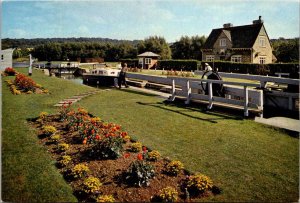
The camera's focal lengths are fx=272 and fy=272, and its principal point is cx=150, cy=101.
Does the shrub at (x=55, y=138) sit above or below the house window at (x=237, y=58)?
below

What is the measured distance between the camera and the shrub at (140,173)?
633 cm

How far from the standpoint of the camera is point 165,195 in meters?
5.72

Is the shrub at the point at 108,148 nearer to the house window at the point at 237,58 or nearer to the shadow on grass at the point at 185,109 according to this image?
the shadow on grass at the point at 185,109

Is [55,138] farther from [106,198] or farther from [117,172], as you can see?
[106,198]

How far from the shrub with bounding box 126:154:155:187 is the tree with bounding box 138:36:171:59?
186 ft

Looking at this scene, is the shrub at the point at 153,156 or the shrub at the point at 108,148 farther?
the shrub at the point at 108,148

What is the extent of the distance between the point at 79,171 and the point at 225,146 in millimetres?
4376

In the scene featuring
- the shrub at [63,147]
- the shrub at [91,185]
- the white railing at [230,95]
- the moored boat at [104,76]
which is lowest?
the shrub at [91,185]

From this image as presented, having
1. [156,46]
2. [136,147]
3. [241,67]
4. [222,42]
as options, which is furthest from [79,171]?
Answer: [156,46]

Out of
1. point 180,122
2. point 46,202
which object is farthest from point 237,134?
point 46,202

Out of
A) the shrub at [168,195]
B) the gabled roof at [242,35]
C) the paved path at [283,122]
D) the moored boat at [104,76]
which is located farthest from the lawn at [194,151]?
the gabled roof at [242,35]

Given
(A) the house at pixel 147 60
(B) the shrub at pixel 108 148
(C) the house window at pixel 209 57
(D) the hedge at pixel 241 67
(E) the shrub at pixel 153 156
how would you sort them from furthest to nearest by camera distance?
(A) the house at pixel 147 60 → (C) the house window at pixel 209 57 → (D) the hedge at pixel 241 67 → (B) the shrub at pixel 108 148 → (E) the shrub at pixel 153 156

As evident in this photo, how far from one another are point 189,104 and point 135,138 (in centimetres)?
528

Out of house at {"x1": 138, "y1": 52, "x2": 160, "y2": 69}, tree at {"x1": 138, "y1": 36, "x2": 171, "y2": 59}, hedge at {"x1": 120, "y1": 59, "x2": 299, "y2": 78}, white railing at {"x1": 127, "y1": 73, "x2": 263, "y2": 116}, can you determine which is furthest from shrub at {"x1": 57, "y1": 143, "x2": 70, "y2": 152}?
tree at {"x1": 138, "y1": 36, "x2": 171, "y2": 59}
